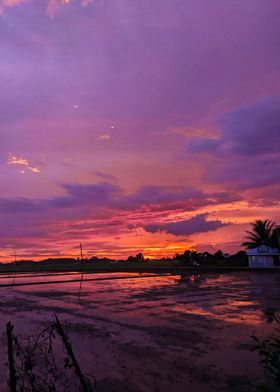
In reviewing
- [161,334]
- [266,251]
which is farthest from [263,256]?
[161,334]

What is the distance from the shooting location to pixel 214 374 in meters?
8.81

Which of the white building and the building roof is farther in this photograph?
the white building

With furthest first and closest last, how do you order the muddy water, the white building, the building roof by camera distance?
the white building → the building roof → the muddy water

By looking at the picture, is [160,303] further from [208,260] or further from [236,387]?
[208,260]

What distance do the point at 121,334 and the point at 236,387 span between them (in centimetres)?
587

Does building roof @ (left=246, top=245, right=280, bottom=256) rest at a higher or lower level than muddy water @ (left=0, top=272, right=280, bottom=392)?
higher

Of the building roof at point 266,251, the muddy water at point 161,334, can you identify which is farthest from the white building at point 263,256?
the muddy water at point 161,334

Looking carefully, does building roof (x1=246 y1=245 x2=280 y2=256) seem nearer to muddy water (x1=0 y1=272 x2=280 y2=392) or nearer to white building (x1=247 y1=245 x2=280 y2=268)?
white building (x1=247 y1=245 x2=280 y2=268)

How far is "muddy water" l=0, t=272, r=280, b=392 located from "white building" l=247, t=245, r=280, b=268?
1166 inches

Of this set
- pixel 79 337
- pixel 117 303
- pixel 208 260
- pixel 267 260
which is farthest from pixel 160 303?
pixel 208 260

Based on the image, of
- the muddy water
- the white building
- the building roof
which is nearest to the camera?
the muddy water

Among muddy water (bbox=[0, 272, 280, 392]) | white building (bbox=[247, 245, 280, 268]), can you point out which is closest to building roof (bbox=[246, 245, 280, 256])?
white building (bbox=[247, 245, 280, 268])

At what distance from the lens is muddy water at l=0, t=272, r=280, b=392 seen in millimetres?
8625

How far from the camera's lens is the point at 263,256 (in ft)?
174
